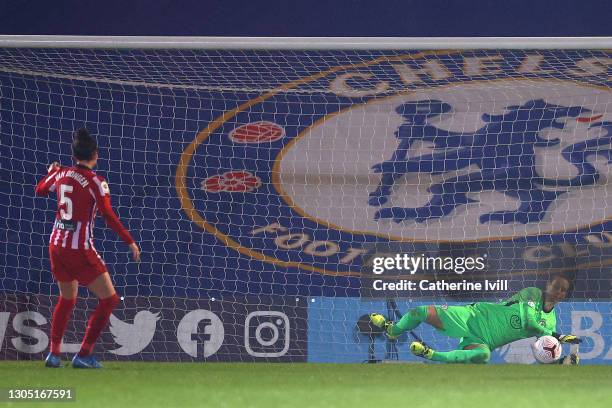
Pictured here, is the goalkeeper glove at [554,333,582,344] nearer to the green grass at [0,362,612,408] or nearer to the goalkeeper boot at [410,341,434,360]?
the green grass at [0,362,612,408]

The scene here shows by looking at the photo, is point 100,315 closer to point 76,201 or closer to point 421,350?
point 76,201

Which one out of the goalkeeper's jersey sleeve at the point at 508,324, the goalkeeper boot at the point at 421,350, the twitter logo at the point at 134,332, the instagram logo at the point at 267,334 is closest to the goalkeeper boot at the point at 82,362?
the twitter logo at the point at 134,332

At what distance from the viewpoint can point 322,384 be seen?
5.14 meters

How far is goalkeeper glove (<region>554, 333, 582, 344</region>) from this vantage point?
6.98 m

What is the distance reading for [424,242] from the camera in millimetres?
7359

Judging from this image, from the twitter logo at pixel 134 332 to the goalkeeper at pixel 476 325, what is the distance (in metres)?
1.54

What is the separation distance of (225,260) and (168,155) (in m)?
0.89

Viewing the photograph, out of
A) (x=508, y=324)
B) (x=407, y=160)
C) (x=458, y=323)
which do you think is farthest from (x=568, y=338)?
(x=407, y=160)

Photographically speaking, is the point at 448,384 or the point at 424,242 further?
the point at 424,242

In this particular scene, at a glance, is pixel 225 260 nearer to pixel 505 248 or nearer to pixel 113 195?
pixel 113 195
